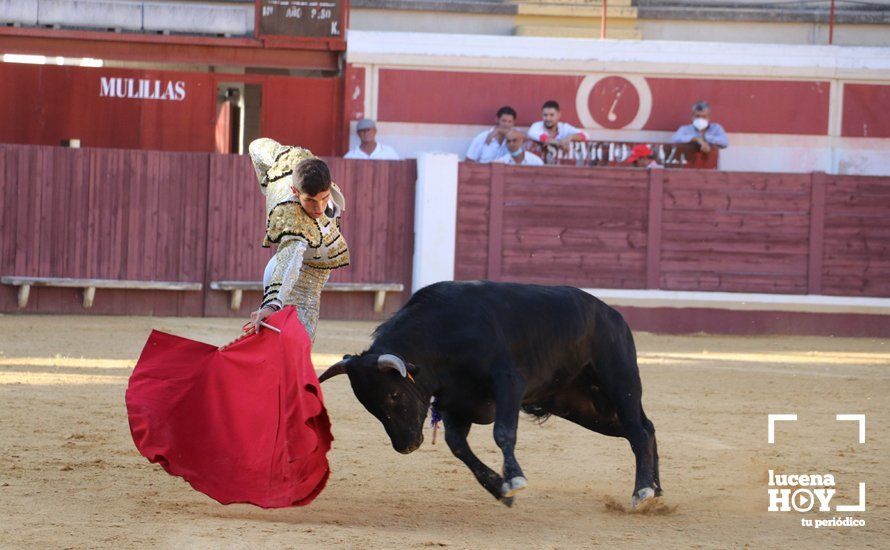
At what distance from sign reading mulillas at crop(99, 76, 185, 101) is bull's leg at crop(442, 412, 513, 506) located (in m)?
8.56

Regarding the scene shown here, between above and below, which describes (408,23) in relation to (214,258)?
above

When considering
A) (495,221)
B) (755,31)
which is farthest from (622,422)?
(755,31)

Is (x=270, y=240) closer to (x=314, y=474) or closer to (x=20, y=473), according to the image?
(x=314, y=474)

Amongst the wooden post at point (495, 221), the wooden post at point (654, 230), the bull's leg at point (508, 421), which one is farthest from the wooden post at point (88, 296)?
the bull's leg at point (508, 421)

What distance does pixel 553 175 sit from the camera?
11430mm

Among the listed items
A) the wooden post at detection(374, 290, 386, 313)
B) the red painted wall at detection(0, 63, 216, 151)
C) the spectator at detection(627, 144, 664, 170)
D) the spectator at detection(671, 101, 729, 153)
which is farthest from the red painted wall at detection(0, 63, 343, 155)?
the spectator at detection(671, 101, 729, 153)

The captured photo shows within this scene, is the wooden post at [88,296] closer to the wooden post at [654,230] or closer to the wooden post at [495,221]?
the wooden post at [495,221]

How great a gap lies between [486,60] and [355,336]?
3.49 m

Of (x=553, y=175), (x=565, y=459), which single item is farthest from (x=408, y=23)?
(x=565, y=459)

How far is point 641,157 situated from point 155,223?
4285 mm

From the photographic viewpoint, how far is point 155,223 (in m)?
11.3

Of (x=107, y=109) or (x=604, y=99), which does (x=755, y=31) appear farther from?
(x=107, y=109)

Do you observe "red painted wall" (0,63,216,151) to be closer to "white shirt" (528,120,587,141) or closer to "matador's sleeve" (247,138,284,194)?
"white shirt" (528,120,587,141)

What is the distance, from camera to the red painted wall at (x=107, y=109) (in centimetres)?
1235
